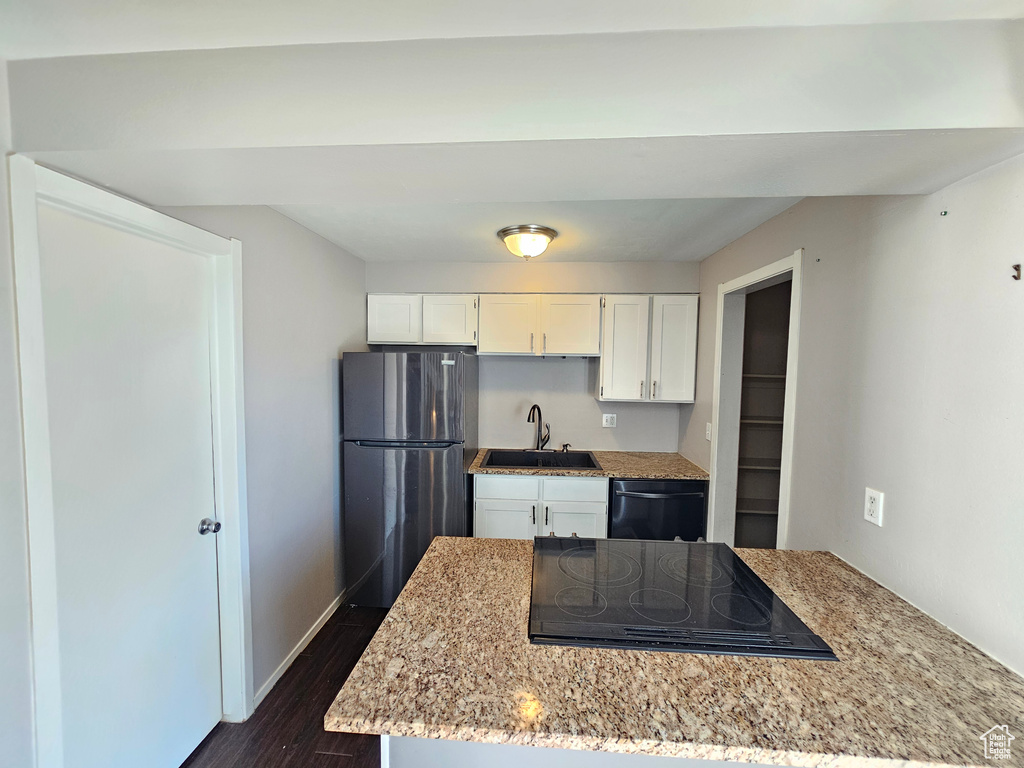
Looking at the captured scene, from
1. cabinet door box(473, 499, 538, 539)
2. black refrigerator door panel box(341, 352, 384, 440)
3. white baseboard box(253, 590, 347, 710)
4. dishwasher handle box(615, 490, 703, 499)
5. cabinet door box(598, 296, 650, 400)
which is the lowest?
white baseboard box(253, 590, 347, 710)

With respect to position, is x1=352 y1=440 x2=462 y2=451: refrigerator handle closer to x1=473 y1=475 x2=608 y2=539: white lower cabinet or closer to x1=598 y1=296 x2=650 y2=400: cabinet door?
x1=473 y1=475 x2=608 y2=539: white lower cabinet

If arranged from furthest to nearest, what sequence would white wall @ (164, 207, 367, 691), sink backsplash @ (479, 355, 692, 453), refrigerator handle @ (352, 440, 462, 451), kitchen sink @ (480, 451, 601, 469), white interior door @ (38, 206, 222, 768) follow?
sink backsplash @ (479, 355, 692, 453) → kitchen sink @ (480, 451, 601, 469) → refrigerator handle @ (352, 440, 462, 451) → white wall @ (164, 207, 367, 691) → white interior door @ (38, 206, 222, 768)

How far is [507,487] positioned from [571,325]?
3.90 feet

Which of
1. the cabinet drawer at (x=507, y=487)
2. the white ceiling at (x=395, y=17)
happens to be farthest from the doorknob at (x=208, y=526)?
the white ceiling at (x=395, y=17)

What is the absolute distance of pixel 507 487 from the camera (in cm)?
263

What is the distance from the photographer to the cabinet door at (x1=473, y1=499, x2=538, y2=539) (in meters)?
2.63

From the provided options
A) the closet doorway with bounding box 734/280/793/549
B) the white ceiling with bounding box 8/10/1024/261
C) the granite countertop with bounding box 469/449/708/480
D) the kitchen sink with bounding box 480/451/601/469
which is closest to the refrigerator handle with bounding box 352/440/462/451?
the granite countertop with bounding box 469/449/708/480

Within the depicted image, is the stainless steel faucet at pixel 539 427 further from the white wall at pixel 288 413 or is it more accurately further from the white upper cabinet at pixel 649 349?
the white wall at pixel 288 413

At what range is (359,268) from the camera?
2857 mm

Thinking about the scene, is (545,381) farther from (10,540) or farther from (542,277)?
(10,540)

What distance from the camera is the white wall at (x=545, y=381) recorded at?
2.89 meters

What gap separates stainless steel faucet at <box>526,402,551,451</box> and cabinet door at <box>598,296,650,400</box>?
1.89 ft

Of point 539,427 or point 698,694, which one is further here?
point 539,427

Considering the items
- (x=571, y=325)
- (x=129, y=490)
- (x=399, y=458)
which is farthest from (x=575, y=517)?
(x=129, y=490)
